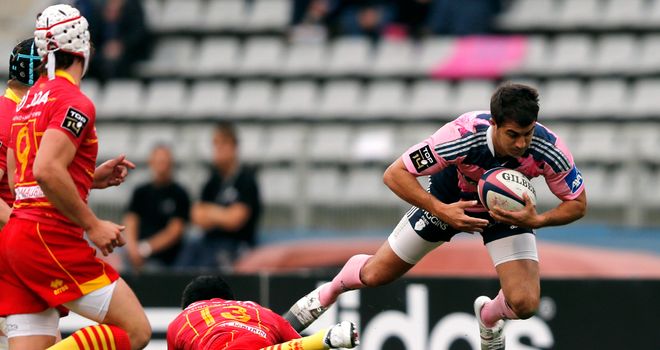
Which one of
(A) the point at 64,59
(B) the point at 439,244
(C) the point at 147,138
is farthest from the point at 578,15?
(A) the point at 64,59

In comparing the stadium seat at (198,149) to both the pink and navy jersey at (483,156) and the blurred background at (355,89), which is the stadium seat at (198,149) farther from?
the pink and navy jersey at (483,156)

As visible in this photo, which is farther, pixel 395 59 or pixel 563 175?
pixel 395 59

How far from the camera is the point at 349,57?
51.8ft

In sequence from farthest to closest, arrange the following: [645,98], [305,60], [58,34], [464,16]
Answer: [305,60] → [464,16] → [645,98] → [58,34]

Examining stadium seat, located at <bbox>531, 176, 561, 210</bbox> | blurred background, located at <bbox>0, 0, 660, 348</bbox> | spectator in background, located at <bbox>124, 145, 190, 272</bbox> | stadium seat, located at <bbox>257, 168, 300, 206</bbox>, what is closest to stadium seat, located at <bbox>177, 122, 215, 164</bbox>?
blurred background, located at <bbox>0, 0, 660, 348</bbox>

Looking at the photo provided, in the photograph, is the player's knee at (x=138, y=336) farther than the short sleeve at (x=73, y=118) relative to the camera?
Yes

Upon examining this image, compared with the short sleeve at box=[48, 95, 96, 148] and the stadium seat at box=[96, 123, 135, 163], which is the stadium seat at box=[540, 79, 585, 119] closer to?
the stadium seat at box=[96, 123, 135, 163]

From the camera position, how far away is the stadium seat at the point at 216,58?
16422 millimetres

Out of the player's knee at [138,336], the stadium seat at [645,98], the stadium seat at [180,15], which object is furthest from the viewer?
the stadium seat at [180,15]

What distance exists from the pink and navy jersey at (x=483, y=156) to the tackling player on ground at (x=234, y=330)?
3.80 ft

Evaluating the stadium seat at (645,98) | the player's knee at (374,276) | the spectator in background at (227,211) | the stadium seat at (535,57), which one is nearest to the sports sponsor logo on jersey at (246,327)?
the player's knee at (374,276)

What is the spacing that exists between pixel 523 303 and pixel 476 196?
0.66 meters

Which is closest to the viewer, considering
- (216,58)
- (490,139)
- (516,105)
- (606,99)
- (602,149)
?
(516,105)

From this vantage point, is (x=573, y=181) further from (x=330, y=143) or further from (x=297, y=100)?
(x=297, y=100)
